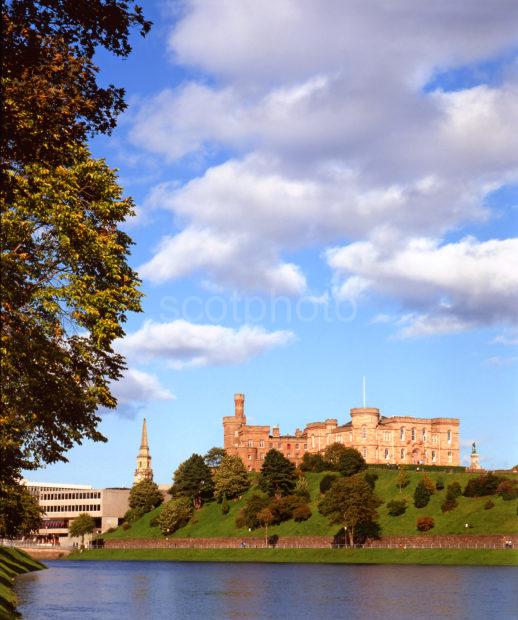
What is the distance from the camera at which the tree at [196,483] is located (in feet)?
588

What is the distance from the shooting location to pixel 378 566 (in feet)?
354

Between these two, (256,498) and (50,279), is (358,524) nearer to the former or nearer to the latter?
(256,498)

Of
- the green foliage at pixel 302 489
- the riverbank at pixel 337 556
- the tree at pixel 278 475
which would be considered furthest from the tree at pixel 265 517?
the tree at pixel 278 475

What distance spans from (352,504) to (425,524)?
1076 cm

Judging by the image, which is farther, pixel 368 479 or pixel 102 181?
pixel 368 479

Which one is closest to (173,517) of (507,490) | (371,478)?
(371,478)

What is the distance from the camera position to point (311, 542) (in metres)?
136

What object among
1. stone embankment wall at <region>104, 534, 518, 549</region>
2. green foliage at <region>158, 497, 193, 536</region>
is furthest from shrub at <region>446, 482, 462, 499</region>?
green foliage at <region>158, 497, 193, 536</region>

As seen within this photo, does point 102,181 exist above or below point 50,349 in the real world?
above

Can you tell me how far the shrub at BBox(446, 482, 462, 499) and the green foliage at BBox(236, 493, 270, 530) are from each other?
32.7 m

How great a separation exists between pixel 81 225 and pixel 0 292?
19.9 ft

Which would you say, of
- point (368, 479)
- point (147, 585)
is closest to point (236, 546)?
point (368, 479)

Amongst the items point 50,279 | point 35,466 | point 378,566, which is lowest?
point 378,566

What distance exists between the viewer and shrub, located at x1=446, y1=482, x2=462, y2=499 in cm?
13450
